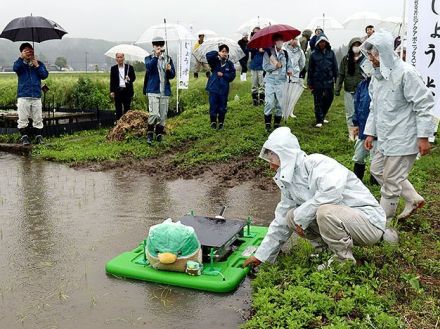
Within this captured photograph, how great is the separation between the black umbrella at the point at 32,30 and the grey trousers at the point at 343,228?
873 centimetres

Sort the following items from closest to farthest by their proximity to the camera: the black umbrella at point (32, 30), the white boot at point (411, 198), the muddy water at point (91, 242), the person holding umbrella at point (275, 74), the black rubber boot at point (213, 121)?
1. the muddy water at point (91, 242)
2. the white boot at point (411, 198)
3. the person holding umbrella at point (275, 74)
4. the black umbrella at point (32, 30)
5. the black rubber boot at point (213, 121)

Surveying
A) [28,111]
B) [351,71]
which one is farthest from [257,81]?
[28,111]

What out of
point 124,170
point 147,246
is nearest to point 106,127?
point 124,170

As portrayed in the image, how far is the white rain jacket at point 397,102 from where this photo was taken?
4.93 metres

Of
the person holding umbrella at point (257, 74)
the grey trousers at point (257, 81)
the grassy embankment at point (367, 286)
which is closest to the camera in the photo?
the grassy embankment at point (367, 286)

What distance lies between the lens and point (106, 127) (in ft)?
44.7

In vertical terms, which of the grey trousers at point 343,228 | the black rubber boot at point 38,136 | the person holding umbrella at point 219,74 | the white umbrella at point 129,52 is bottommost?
the black rubber boot at point 38,136

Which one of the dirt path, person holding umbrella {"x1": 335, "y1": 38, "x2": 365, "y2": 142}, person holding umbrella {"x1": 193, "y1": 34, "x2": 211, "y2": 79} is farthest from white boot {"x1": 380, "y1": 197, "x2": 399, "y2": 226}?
person holding umbrella {"x1": 193, "y1": 34, "x2": 211, "y2": 79}

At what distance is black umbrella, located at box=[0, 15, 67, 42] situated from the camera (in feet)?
36.1

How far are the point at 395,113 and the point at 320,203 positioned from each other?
1.60 metres

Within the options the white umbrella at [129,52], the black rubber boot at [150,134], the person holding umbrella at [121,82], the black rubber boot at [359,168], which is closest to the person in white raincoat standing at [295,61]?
the black rubber boot at [150,134]

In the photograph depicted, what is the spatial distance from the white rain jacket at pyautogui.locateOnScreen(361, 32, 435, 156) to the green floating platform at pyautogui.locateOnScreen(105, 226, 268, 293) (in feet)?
5.81

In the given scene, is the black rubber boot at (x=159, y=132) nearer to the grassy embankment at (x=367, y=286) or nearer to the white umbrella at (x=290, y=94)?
the white umbrella at (x=290, y=94)

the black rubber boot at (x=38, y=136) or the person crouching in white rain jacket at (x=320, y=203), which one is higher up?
the person crouching in white rain jacket at (x=320, y=203)
